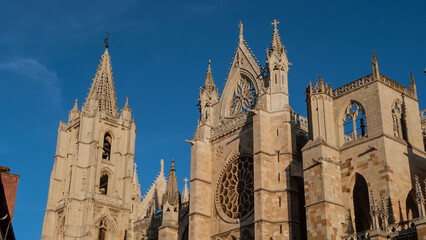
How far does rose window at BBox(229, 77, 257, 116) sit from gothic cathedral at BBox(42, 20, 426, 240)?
6 cm

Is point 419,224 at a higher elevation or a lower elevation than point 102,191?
lower

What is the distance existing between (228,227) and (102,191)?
16.0 metres

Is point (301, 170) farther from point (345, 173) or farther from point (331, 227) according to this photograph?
point (331, 227)

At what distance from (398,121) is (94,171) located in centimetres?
2269

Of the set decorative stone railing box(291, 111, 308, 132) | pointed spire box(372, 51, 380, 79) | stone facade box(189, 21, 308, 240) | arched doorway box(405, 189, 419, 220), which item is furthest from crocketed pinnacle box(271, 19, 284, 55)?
arched doorway box(405, 189, 419, 220)

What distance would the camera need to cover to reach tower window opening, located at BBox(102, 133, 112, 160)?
4681 cm

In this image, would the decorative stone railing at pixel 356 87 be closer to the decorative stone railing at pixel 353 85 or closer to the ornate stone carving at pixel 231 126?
the decorative stone railing at pixel 353 85

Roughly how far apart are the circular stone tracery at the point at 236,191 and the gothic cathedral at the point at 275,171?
0.18ft

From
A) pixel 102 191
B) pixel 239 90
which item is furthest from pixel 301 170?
pixel 102 191

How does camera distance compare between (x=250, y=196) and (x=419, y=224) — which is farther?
(x=250, y=196)

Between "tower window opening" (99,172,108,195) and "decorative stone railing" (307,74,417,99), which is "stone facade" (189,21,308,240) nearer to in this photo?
"decorative stone railing" (307,74,417,99)

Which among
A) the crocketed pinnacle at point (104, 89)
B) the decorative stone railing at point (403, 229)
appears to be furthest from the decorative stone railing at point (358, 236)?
the crocketed pinnacle at point (104, 89)

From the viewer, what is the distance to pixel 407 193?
26.3 meters

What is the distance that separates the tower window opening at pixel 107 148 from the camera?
46.8 metres
